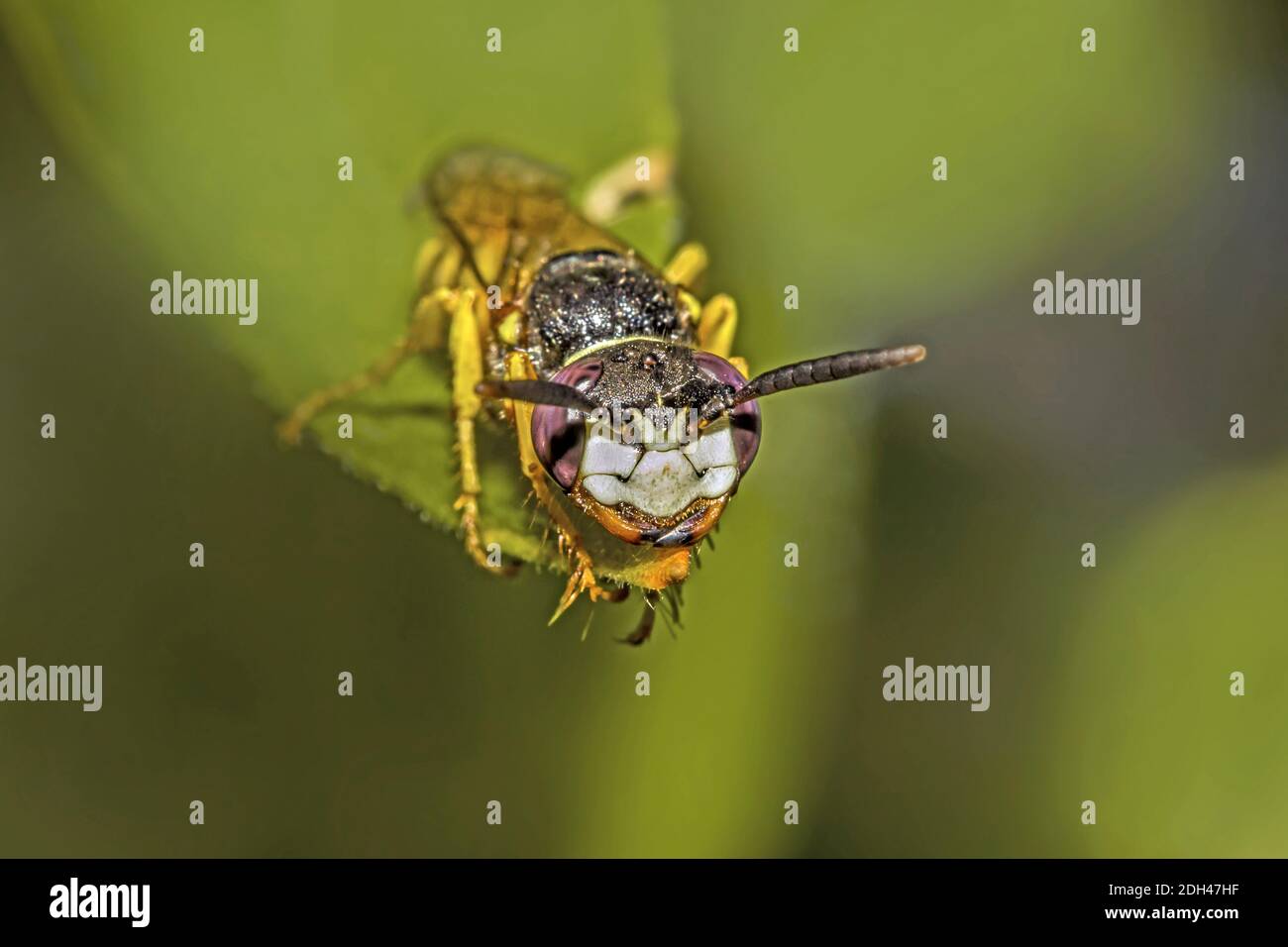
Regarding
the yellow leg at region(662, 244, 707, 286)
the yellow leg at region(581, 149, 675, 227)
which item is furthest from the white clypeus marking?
the yellow leg at region(581, 149, 675, 227)

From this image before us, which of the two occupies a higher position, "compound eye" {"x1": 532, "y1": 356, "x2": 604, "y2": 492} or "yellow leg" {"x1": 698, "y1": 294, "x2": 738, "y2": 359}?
"yellow leg" {"x1": 698, "y1": 294, "x2": 738, "y2": 359}

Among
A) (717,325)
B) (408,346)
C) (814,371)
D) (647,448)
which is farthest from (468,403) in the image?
(814,371)

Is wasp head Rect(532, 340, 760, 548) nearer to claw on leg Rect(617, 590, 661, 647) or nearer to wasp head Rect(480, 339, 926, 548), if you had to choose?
wasp head Rect(480, 339, 926, 548)

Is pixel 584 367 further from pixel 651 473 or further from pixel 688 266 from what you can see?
pixel 688 266

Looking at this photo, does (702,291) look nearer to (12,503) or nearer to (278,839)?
(278,839)

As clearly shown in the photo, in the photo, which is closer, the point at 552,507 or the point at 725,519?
the point at 552,507

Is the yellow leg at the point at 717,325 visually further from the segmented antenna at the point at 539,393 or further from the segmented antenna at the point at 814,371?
the segmented antenna at the point at 539,393

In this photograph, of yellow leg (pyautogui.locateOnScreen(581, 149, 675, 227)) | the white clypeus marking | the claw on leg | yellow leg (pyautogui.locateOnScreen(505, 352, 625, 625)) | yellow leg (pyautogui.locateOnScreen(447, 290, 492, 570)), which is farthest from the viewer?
yellow leg (pyautogui.locateOnScreen(581, 149, 675, 227))

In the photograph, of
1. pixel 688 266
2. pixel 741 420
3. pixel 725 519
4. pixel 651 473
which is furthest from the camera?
pixel 688 266
